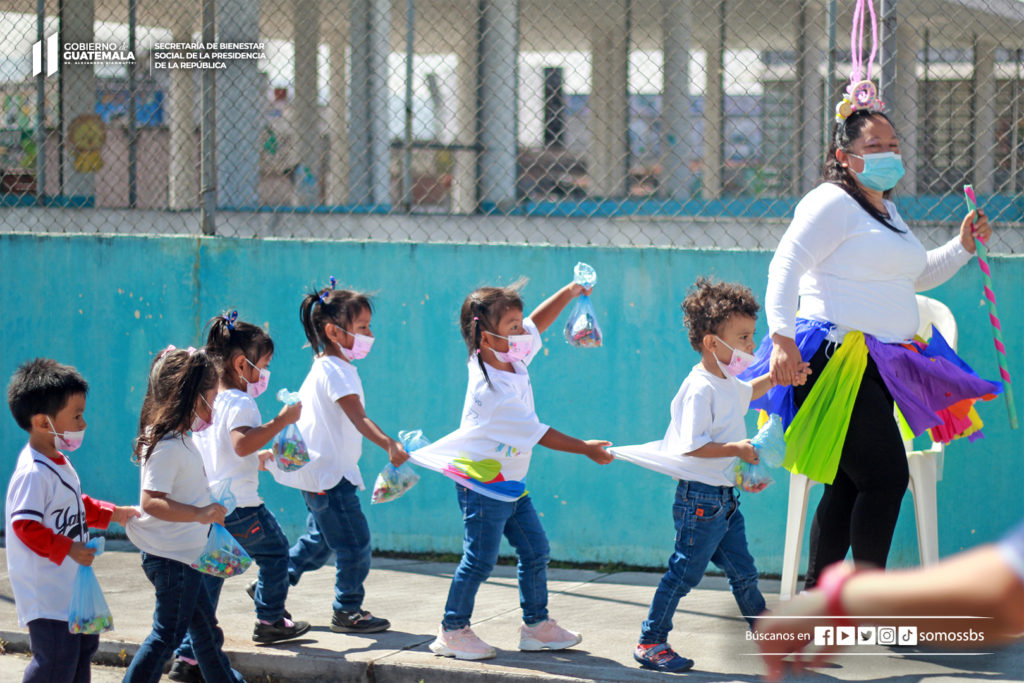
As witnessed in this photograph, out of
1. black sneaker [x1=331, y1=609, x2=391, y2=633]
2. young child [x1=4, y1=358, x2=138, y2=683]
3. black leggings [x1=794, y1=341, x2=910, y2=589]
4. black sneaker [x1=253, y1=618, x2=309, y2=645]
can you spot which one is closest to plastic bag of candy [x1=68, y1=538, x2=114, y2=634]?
young child [x1=4, y1=358, x2=138, y2=683]

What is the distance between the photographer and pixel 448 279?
20.2 ft

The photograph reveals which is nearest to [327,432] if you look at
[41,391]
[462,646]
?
[462,646]

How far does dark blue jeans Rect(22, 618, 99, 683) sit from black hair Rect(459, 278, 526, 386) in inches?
67.2

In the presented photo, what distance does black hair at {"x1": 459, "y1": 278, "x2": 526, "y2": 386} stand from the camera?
4508 mm

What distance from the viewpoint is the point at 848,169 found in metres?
4.29

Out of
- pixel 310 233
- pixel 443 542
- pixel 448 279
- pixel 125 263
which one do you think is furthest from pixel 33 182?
pixel 443 542

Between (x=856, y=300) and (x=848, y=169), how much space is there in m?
0.50

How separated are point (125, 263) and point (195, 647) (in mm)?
3274

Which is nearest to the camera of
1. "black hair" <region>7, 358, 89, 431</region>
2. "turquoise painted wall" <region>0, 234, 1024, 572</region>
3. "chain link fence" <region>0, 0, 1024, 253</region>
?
"black hair" <region>7, 358, 89, 431</region>

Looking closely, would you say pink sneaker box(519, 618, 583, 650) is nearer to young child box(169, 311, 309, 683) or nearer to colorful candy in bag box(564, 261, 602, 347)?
young child box(169, 311, 309, 683)

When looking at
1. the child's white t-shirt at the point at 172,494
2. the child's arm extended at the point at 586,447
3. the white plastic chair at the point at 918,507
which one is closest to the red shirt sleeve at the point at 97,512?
the child's white t-shirt at the point at 172,494

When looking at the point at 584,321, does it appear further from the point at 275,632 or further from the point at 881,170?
the point at 275,632

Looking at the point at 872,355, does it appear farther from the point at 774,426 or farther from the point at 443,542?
the point at 443,542

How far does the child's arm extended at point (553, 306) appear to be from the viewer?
4719mm
